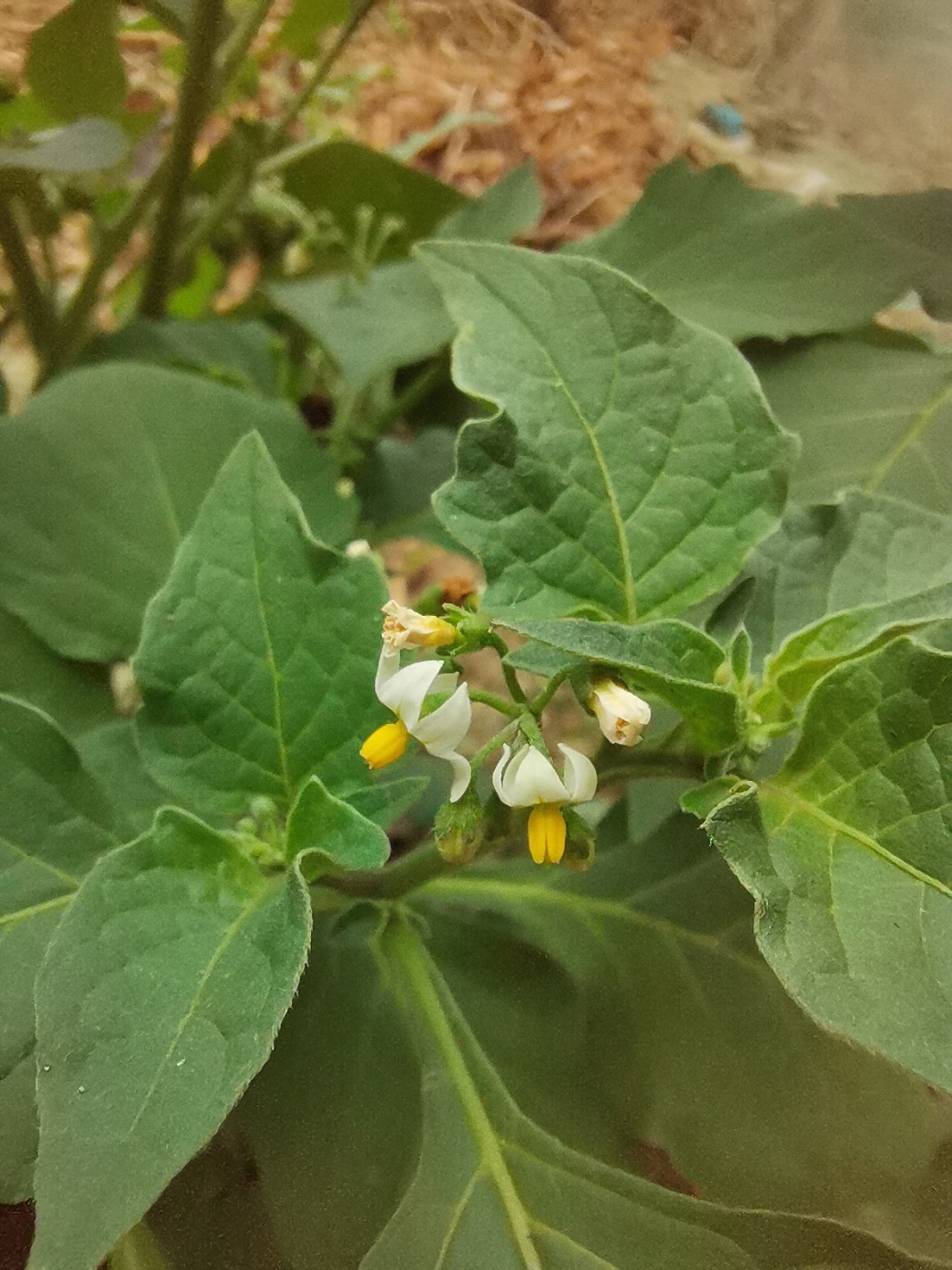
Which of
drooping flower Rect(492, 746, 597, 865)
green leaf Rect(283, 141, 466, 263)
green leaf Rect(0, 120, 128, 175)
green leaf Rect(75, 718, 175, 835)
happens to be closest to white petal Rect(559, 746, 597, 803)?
drooping flower Rect(492, 746, 597, 865)

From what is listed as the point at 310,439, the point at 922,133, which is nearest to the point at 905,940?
the point at 310,439

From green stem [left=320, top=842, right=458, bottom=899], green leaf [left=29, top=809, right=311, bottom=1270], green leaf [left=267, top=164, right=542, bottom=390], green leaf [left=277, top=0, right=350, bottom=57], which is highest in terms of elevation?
green leaf [left=277, top=0, right=350, bottom=57]

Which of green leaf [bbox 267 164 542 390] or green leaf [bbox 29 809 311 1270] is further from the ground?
green leaf [bbox 267 164 542 390]

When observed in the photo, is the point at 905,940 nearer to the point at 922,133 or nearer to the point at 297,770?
the point at 297,770

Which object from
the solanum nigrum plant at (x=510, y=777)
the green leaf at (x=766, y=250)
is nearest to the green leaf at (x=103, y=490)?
the solanum nigrum plant at (x=510, y=777)

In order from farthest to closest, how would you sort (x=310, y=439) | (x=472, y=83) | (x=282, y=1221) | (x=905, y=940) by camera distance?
1. (x=472, y=83)
2. (x=310, y=439)
3. (x=282, y=1221)
4. (x=905, y=940)

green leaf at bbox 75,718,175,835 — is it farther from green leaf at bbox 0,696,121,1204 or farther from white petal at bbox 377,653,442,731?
white petal at bbox 377,653,442,731
